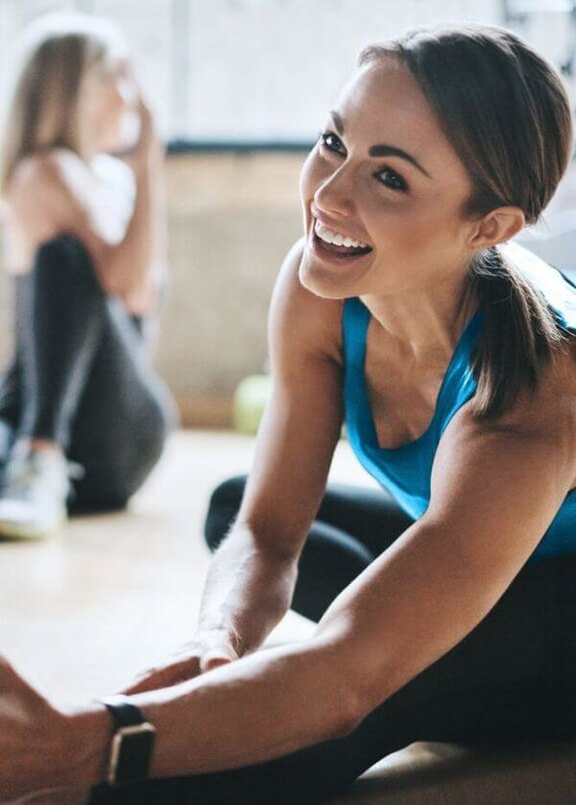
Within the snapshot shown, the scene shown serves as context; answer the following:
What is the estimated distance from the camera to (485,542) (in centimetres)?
101

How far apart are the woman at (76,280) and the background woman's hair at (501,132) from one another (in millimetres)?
1530

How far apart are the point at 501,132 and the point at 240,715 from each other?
53 centimetres


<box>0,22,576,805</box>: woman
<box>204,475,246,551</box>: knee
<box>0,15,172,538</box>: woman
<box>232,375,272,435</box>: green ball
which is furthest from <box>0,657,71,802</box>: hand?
<box>232,375,272,435</box>: green ball

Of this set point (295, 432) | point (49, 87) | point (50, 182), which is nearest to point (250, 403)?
point (50, 182)

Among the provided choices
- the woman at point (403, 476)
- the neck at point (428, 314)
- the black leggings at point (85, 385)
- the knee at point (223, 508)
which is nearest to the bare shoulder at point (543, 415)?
the woman at point (403, 476)

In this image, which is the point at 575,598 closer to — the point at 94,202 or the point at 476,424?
the point at 476,424

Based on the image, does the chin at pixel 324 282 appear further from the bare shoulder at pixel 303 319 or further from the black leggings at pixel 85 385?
the black leggings at pixel 85 385

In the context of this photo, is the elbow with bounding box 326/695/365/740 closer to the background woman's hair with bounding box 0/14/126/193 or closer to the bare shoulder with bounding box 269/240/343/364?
the bare shoulder with bounding box 269/240/343/364

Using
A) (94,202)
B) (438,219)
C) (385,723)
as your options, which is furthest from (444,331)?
(94,202)

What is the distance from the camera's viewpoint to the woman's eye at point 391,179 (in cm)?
111

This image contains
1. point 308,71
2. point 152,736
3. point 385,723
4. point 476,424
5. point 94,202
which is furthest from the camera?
point 308,71

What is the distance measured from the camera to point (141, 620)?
6.29ft

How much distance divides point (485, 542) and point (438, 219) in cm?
30

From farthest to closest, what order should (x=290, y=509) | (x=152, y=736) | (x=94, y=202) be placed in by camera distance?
(x=94, y=202) → (x=290, y=509) → (x=152, y=736)
